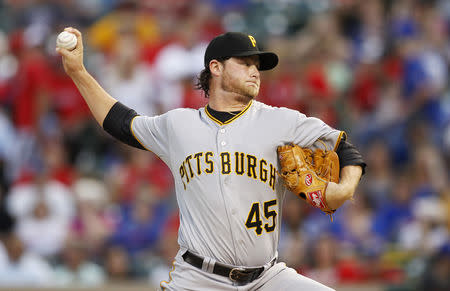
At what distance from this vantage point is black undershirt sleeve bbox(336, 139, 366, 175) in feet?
14.8

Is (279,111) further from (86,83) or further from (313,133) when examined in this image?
(86,83)

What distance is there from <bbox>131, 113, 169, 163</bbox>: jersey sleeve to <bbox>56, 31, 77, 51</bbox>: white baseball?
60 cm

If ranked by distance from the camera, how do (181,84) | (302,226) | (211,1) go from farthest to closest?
(211,1), (181,84), (302,226)

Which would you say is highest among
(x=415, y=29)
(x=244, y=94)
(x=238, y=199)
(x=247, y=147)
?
(x=415, y=29)

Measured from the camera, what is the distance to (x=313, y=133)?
4629 mm

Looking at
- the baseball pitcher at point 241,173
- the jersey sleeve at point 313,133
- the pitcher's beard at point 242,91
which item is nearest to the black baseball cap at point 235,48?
the baseball pitcher at point 241,173

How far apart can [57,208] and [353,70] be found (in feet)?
13.9

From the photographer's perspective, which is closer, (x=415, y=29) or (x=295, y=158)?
(x=295, y=158)

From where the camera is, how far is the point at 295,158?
14.7 feet

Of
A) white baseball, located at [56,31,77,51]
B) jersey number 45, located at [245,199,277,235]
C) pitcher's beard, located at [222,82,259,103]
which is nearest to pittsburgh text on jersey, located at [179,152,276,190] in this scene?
jersey number 45, located at [245,199,277,235]

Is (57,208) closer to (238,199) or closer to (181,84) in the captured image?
(181,84)

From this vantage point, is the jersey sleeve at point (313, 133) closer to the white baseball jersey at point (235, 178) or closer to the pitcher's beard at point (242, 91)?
the white baseball jersey at point (235, 178)

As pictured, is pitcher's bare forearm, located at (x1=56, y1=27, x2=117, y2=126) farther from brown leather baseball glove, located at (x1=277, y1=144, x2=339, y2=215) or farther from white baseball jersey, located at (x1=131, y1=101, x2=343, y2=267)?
brown leather baseball glove, located at (x1=277, y1=144, x2=339, y2=215)

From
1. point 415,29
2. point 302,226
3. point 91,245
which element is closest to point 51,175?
point 91,245
